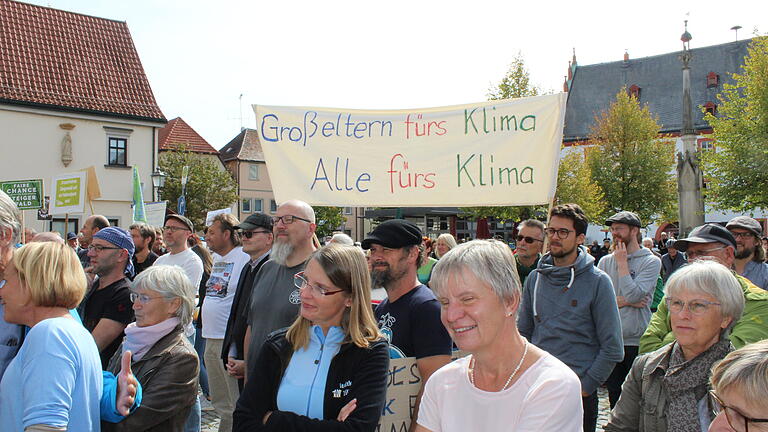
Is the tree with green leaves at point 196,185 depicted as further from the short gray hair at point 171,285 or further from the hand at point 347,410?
the hand at point 347,410

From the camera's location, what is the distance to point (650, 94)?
5569 centimetres

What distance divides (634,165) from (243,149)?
114ft

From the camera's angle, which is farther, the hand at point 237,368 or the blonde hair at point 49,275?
the hand at point 237,368

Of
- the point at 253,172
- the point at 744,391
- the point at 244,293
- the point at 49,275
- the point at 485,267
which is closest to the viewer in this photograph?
the point at 744,391

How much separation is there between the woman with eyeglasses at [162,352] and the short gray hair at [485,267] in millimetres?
1763

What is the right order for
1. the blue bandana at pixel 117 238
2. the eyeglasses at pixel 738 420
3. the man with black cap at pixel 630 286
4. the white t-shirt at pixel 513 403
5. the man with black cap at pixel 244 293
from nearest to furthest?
the eyeglasses at pixel 738 420 → the white t-shirt at pixel 513 403 → the blue bandana at pixel 117 238 → the man with black cap at pixel 244 293 → the man with black cap at pixel 630 286

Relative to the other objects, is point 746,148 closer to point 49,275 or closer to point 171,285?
point 171,285

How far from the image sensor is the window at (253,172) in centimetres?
5853

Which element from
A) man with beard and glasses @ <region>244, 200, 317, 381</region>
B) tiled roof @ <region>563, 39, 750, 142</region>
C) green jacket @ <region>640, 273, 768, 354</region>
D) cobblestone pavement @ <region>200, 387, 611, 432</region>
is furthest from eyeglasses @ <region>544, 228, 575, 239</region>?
tiled roof @ <region>563, 39, 750, 142</region>

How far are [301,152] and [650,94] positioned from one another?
184ft

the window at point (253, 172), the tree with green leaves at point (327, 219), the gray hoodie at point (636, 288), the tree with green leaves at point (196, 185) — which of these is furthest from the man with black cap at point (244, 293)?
the window at point (253, 172)

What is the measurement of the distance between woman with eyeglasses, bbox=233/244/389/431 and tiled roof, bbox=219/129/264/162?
184ft

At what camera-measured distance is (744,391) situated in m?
1.75

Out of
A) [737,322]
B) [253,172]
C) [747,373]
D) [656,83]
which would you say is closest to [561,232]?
[737,322]
